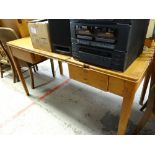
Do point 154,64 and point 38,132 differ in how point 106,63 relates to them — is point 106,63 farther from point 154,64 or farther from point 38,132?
point 38,132

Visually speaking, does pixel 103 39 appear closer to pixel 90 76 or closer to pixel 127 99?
pixel 90 76

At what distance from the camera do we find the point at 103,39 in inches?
35.9

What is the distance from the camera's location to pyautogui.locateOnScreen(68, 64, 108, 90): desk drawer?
1046 millimetres

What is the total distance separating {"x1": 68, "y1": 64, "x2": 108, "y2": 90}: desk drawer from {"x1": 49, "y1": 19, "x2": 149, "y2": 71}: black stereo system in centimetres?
8

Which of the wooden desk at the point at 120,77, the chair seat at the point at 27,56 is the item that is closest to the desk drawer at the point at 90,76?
the wooden desk at the point at 120,77

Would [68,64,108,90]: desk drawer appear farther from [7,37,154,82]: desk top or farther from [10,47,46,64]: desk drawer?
[10,47,46,64]: desk drawer

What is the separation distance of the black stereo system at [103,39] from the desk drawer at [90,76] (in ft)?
0.25

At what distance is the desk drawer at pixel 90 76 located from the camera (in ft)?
3.43

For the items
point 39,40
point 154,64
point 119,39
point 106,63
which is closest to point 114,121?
point 154,64

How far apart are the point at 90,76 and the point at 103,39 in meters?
0.31

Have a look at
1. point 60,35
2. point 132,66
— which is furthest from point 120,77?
point 60,35

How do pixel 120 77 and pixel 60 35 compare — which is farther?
pixel 60 35

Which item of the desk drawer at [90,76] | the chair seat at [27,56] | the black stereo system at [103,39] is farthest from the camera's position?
the chair seat at [27,56]

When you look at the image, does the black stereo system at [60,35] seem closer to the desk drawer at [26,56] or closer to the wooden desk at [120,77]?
the wooden desk at [120,77]
